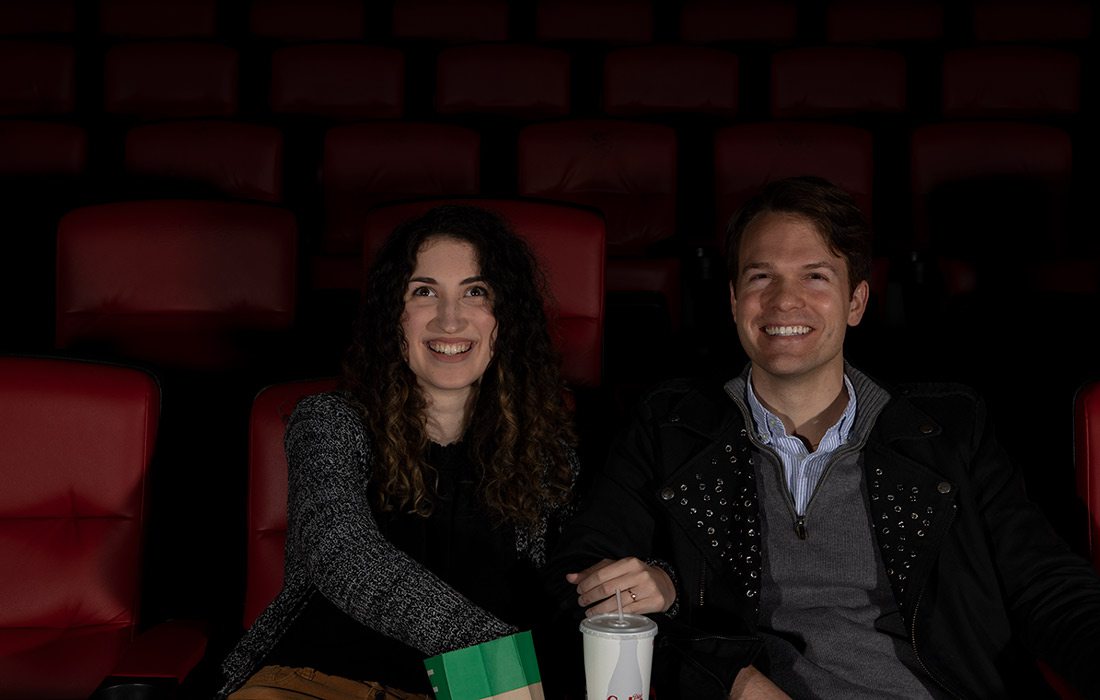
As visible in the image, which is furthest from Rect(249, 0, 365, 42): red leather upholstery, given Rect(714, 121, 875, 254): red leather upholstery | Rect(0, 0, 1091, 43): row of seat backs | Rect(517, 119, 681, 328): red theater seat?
Rect(714, 121, 875, 254): red leather upholstery

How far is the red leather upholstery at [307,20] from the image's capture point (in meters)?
1.76

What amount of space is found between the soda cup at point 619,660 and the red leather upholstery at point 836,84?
1250 millimetres

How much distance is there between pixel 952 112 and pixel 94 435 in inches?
50.8

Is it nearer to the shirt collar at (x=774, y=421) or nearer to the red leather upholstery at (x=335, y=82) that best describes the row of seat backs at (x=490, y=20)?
the red leather upholstery at (x=335, y=82)

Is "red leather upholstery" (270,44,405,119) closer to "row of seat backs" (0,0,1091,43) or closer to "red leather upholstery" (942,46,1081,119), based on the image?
"row of seat backs" (0,0,1091,43)

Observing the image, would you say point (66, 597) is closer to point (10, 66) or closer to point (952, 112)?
point (10, 66)

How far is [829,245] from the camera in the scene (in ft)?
2.00

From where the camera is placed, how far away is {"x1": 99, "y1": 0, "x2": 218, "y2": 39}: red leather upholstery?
1.74 meters

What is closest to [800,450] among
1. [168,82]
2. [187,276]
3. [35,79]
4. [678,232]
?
[187,276]

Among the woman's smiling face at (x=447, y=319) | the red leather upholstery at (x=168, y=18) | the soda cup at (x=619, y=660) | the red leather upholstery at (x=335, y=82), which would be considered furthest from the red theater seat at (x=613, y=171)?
the soda cup at (x=619, y=660)

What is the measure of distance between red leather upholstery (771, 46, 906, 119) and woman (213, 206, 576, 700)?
0.96 meters

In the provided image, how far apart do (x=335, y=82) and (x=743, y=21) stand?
0.65 metres

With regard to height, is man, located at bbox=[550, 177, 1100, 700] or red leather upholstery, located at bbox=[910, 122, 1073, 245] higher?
red leather upholstery, located at bbox=[910, 122, 1073, 245]

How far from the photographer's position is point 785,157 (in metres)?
1.26
